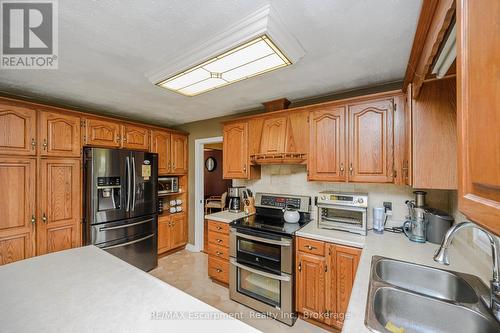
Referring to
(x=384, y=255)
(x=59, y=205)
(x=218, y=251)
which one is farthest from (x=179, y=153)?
(x=384, y=255)

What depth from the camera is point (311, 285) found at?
1.95 meters

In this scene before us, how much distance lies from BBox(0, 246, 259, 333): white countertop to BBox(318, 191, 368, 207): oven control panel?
1599 mm

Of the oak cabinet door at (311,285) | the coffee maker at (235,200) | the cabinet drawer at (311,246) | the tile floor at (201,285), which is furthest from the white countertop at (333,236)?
the coffee maker at (235,200)

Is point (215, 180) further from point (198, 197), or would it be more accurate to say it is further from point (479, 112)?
point (479, 112)

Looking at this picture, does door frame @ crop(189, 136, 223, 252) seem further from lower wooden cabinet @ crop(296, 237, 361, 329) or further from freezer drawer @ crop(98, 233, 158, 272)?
lower wooden cabinet @ crop(296, 237, 361, 329)

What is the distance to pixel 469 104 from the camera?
48 cm

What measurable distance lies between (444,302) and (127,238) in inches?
124

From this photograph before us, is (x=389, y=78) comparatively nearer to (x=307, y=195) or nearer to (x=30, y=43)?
(x=307, y=195)

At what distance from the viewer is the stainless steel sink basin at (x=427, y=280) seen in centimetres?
109

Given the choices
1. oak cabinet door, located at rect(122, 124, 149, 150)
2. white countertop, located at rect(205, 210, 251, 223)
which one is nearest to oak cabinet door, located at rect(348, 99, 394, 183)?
white countertop, located at rect(205, 210, 251, 223)

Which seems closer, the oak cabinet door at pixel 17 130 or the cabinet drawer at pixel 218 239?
the oak cabinet door at pixel 17 130

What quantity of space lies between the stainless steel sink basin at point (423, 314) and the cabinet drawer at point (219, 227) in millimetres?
1795

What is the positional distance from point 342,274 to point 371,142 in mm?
1235

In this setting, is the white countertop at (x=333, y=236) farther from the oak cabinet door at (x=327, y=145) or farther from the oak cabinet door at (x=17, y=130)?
the oak cabinet door at (x=17, y=130)
